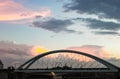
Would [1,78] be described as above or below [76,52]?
below

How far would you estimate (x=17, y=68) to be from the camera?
188500 mm

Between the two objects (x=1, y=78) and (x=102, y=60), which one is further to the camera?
(x=1, y=78)

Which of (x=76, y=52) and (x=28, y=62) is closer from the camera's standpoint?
(x=76, y=52)

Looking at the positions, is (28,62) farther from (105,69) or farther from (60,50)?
(105,69)

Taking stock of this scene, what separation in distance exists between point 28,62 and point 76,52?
2603cm

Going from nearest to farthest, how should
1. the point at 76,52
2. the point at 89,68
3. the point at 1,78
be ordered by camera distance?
the point at 76,52 → the point at 89,68 → the point at 1,78

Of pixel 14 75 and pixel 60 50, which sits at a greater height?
pixel 60 50

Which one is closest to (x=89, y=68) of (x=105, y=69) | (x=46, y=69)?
(x=105, y=69)

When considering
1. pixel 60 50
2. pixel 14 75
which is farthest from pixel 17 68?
pixel 60 50

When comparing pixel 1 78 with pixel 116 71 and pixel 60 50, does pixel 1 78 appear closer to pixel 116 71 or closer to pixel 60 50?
pixel 60 50

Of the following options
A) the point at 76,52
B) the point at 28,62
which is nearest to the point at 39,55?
the point at 28,62

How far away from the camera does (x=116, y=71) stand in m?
172

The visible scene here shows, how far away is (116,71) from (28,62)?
4055 cm

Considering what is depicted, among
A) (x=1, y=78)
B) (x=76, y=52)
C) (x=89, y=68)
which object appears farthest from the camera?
(x=1, y=78)
